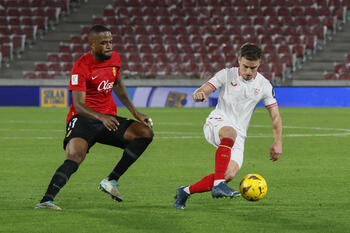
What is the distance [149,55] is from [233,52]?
3.44m

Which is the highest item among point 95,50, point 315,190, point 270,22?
point 95,50

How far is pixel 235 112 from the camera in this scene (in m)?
6.68

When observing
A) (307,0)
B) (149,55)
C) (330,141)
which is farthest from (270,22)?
(330,141)

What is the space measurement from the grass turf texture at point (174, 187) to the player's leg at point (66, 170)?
0.17 meters

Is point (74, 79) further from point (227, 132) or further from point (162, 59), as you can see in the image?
point (162, 59)

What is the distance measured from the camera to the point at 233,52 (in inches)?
1204

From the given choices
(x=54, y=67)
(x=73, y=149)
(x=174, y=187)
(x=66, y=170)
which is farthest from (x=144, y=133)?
(x=54, y=67)

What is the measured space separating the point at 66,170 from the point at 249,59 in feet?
5.97

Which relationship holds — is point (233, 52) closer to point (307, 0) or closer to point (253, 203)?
point (307, 0)

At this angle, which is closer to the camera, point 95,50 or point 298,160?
point 95,50

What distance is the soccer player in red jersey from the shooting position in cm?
660

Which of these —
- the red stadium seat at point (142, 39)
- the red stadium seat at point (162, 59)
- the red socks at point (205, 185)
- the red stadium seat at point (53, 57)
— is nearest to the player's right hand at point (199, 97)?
the red socks at point (205, 185)

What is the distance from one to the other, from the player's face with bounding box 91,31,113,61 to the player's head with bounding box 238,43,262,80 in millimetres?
1205

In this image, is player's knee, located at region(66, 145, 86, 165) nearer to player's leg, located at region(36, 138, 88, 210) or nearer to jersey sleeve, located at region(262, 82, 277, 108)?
player's leg, located at region(36, 138, 88, 210)
